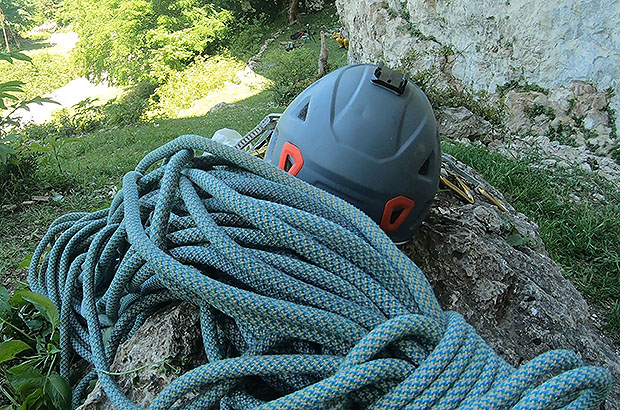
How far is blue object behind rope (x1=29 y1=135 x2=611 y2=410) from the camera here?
0.79 m

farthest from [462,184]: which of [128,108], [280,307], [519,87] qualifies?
[128,108]

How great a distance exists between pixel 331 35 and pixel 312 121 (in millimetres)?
19444

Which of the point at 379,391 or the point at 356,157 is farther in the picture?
the point at 356,157

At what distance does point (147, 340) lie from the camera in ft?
3.46

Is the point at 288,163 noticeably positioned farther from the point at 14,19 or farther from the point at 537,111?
the point at 14,19

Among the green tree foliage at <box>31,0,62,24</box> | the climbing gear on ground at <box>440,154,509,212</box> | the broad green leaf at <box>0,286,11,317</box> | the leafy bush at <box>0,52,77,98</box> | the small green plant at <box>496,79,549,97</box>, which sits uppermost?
the climbing gear on ground at <box>440,154,509,212</box>

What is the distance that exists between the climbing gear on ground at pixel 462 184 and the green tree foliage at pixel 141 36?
56.5ft

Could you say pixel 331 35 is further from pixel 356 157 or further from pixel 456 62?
pixel 356 157

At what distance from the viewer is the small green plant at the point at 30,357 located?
1111 millimetres

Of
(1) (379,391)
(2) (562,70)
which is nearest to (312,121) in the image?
(1) (379,391)

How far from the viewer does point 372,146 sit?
1505 millimetres

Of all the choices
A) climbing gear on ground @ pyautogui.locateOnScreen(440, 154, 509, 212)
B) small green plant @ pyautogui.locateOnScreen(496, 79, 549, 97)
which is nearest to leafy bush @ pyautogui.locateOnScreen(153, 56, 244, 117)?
small green plant @ pyautogui.locateOnScreen(496, 79, 549, 97)

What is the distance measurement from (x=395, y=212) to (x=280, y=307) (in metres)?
0.82

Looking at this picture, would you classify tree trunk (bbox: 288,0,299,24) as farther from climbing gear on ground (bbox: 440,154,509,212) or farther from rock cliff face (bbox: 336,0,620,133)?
climbing gear on ground (bbox: 440,154,509,212)
